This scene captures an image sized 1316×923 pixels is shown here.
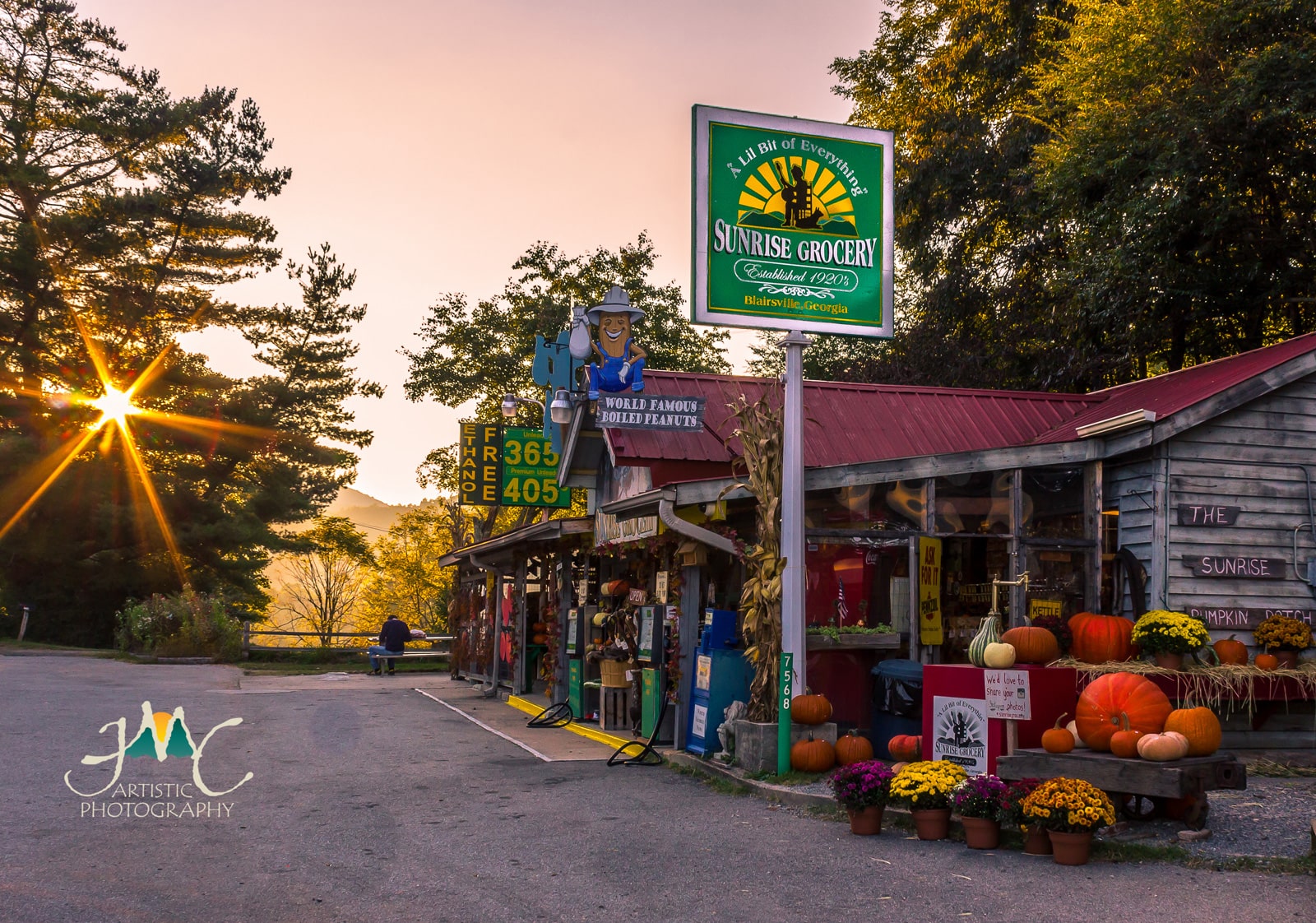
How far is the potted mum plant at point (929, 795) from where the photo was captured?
845cm

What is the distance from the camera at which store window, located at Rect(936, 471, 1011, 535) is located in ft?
41.6

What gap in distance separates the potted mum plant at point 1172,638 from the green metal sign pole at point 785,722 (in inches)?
130

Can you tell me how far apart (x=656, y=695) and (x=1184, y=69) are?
16.6 metres

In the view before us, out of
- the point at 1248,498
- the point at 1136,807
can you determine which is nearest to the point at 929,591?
the point at 1248,498

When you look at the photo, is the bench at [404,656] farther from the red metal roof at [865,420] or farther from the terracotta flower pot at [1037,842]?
the terracotta flower pot at [1037,842]

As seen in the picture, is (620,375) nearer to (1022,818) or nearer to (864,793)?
(864,793)

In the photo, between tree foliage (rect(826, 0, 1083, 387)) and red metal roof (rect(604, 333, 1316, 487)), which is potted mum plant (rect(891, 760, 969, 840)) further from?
tree foliage (rect(826, 0, 1083, 387))

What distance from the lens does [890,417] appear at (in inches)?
675

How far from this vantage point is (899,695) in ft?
38.8

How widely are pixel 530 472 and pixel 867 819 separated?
15890 mm

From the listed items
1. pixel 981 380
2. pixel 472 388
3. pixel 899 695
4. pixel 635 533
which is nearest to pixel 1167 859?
pixel 899 695

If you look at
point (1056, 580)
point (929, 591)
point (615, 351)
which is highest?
point (615, 351)

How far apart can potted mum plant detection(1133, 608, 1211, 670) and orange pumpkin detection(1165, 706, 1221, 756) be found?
2.06 metres

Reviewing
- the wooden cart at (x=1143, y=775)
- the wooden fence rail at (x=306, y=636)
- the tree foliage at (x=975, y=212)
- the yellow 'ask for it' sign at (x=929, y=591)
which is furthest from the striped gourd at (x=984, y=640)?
the wooden fence rail at (x=306, y=636)
